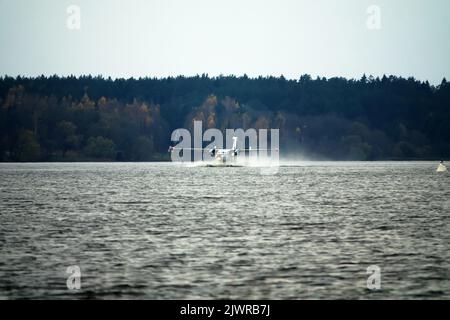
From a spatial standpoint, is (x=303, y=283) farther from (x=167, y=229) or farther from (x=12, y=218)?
(x=12, y=218)

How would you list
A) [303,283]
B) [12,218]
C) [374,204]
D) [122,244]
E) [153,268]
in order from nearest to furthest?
[303,283], [153,268], [122,244], [12,218], [374,204]

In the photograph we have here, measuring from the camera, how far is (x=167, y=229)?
160 ft

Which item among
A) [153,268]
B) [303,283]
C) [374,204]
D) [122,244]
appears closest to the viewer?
[303,283]

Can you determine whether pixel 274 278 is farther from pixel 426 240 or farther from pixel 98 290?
pixel 426 240

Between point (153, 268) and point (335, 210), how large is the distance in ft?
115

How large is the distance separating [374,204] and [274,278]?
4471cm

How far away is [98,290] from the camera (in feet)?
92.7

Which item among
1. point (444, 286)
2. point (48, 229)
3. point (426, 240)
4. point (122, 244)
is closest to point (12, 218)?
point (48, 229)

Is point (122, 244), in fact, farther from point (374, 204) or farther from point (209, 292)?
point (374, 204)

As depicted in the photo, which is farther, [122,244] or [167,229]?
[167,229]

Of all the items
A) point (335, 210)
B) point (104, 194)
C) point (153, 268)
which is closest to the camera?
point (153, 268)

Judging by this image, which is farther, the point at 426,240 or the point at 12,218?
the point at 12,218

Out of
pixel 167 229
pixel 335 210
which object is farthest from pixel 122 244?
pixel 335 210

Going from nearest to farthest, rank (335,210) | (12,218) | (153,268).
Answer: (153,268)
(12,218)
(335,210)
